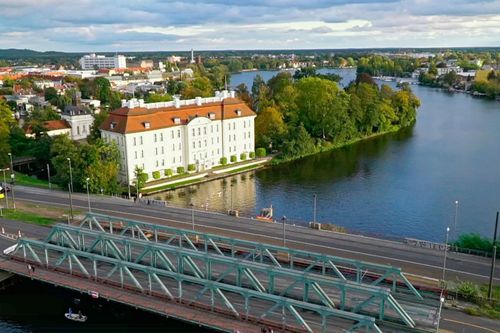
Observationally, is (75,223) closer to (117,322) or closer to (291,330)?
(117,322)

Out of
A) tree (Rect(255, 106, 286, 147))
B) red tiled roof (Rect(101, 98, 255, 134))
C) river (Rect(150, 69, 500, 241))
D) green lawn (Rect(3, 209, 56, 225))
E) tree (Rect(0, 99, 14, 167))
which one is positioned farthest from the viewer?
tree (Rect(255, 106, 286, 147))

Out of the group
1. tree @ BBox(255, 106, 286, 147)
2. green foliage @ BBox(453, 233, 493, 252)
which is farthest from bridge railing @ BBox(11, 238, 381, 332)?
tree @ BBox(255, 106, 286, 147)

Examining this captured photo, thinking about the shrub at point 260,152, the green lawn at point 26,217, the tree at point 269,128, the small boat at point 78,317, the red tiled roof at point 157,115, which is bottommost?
the small boat at point 78,317

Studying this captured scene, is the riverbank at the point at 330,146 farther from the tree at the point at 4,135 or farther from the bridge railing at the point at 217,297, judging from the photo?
the bridge railing at the point at 217,297

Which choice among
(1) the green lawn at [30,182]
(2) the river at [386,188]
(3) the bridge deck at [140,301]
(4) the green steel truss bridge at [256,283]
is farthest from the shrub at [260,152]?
(3) the bridge deck at [140,301]

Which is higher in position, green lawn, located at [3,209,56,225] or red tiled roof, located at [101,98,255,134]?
red tiled roof, located at [101,98,255,134]

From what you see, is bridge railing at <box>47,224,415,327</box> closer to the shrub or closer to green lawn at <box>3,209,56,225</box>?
green lawn at <box>3,209,56,225</box>

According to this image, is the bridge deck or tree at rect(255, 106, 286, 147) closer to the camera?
the bridge deck

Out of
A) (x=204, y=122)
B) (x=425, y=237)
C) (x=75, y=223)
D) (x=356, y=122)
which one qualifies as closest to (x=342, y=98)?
(x=356, y=122)

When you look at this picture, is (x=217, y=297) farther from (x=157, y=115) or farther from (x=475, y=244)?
(x=157, y=115)
